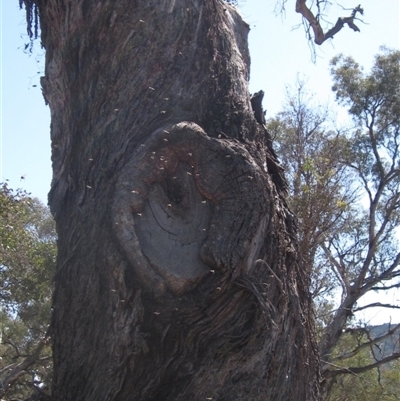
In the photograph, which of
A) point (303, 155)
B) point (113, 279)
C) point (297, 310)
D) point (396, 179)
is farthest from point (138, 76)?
point (396, 179)

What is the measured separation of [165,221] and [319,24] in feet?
10.6

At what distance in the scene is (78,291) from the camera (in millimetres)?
3734

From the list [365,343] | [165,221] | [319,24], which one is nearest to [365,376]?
[365,343]

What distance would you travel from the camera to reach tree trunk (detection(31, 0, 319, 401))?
3.61 meters

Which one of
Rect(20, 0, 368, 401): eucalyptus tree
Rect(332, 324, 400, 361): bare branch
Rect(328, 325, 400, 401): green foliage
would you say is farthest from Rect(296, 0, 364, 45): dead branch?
Rect(328, 325, 400, 401): green foliage

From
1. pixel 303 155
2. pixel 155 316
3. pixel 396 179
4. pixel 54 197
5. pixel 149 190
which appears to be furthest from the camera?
pixel 396 179

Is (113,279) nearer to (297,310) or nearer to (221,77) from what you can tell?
(297,310)

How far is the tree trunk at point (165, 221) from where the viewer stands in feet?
11.8

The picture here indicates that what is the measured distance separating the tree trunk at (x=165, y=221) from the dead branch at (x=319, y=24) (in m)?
1.93

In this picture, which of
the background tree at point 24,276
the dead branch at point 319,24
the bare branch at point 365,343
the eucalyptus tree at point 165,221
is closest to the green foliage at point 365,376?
the bare branch at point 365,343

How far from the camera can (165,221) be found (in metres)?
3.85

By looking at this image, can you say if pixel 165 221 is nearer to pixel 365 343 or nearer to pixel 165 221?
pixel 165 221

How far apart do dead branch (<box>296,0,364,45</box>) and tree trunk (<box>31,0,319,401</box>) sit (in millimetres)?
1933

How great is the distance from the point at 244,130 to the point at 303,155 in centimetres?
995
